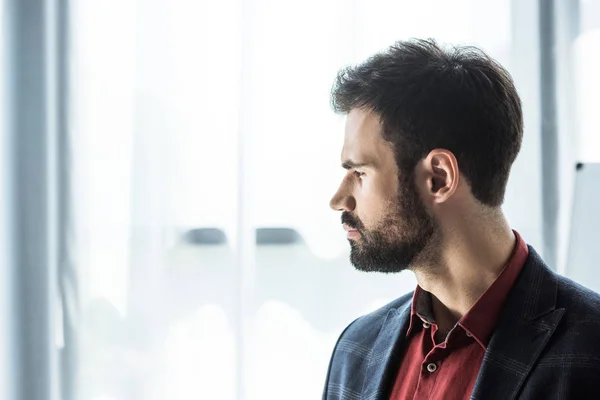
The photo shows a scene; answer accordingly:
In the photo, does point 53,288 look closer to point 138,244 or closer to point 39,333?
point 39,333

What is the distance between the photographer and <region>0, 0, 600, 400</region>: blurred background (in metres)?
1.89

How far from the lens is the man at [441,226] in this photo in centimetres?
113

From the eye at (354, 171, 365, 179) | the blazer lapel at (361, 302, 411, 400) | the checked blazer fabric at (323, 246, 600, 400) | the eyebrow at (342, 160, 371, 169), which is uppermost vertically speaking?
the eyebrow at (342, 160, 371, 169)

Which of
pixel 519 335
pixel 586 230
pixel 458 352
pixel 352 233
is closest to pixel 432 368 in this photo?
pixel 458 352

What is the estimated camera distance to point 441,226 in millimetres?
1217

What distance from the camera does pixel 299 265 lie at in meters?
2.04

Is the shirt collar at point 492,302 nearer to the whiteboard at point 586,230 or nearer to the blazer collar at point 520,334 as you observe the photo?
the blazer collar at point 520,334

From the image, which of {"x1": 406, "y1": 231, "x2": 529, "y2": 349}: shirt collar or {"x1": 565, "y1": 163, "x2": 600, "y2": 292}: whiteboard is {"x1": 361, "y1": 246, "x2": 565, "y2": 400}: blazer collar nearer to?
{"x1": 406, "y1": 231, "x2": 529, "y2": 349}: shirt collar

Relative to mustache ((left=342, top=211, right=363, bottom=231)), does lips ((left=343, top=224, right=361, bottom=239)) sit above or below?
below

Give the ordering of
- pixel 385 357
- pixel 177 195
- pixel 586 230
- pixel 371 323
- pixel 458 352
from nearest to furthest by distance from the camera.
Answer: pixel 458 352, pixel 385 357, pixel 371 323, pixel 586 230, pixel 177 195

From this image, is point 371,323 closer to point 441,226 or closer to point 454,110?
point 441,226

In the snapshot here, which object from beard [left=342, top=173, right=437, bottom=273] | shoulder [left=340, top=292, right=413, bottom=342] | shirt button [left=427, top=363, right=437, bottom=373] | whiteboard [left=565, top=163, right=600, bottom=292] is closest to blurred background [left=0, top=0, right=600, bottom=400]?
whiteboard [left=565, top=163, right=600, bottom=292]

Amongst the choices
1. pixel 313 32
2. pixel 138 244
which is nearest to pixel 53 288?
pixel 138 244

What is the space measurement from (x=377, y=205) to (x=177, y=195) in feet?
2.84
